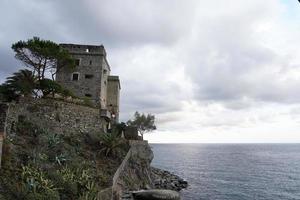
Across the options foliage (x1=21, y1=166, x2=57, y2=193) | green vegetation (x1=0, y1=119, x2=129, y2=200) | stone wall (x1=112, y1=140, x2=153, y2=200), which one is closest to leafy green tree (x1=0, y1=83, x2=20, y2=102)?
green vegetation (x1=0, y1=119, x2=129, y2=200)

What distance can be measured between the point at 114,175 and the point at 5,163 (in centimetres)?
951

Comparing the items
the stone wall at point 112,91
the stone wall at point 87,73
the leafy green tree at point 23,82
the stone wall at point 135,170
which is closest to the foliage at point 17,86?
the leafy green tree at point 23,82

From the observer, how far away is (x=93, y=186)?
21.9 m

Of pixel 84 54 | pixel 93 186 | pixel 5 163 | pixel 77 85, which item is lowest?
pixel 93 186

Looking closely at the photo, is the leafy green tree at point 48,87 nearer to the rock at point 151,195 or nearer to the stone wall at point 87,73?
the stone wall at point 87,73

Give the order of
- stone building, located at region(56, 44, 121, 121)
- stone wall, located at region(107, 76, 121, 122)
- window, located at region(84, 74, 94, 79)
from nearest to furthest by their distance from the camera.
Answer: stone building, located at region(56, 44, 121, 121) < window, located at region(84, 74, 94, 79) < stone wall, located at region(107, 76, 121, 122)

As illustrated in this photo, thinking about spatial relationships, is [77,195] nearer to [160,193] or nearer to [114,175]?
[114,175]

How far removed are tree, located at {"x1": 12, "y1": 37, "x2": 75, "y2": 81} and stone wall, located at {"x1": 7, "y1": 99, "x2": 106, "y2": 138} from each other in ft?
22.4

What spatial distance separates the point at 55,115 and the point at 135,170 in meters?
12.4

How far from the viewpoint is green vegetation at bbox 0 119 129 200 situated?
18.1 meters

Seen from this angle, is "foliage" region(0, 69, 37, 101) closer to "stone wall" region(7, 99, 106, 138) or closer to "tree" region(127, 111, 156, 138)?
"stone wall" region(7, 99, 106, 138)

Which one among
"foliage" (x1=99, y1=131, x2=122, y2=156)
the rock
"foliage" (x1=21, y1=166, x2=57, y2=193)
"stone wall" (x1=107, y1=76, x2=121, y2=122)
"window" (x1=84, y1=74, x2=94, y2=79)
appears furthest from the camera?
"stone wall" (x1=107, y1=76, x2=121, y2=122)

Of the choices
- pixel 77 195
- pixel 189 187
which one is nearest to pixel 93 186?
pixel 77 195

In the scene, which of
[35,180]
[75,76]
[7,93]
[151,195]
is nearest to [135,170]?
[151,195]
